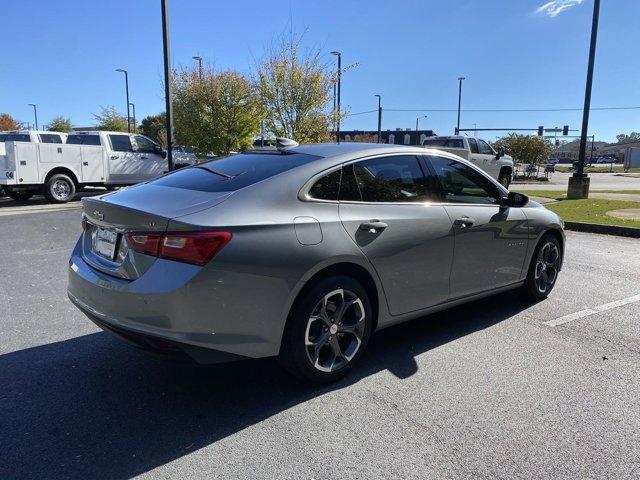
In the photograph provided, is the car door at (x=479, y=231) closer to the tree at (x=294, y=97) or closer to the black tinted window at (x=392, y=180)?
the black tinted window at (x=392, y=180)

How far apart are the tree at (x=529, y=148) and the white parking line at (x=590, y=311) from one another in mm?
28090

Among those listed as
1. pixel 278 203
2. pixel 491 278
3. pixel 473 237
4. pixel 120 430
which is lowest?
pixel 120 430

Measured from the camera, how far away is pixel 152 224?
2.88 meters

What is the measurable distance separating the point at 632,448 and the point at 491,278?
194cm

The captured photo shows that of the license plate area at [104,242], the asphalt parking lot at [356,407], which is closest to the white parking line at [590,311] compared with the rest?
the asphalt parking lot at [356,407]

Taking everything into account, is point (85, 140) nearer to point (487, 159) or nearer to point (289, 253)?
point (487, 159)

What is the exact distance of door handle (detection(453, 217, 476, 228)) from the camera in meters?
4.09

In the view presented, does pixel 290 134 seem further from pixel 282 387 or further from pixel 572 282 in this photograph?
pixel 282 387

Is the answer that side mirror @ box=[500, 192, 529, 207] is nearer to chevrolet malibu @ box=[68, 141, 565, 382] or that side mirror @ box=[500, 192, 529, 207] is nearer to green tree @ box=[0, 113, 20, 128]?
chevrolet malibu @ box=[68, 141, 565, 382]

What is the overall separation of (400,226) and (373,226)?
284 millimetres

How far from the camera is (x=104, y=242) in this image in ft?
10.7

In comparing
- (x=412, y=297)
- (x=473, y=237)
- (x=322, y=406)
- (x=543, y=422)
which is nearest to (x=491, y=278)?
(x=473, y=237)

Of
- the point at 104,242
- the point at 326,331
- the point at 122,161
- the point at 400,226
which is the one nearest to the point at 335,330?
the point at 326,331

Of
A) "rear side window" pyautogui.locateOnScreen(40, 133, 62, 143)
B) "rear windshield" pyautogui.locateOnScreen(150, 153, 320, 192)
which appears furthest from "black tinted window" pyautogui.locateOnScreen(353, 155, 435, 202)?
"rear side window" pyautogui.locateOnScreen(40, 133, 62, 143)
